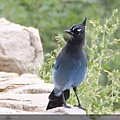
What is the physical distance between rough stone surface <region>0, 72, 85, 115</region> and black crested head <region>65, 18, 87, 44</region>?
0.61 metres

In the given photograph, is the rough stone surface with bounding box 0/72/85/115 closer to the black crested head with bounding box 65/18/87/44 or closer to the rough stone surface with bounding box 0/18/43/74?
the black crested head with bounding box 65/18/87/44

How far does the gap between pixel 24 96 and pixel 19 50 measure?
2.10m

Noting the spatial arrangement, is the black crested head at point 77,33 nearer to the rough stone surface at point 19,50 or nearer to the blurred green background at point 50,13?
the rough stone surface at point 19,50

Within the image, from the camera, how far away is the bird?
470 cm

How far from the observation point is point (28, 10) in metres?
10.2

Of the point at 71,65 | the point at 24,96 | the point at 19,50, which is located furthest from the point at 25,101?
the point at 19,50

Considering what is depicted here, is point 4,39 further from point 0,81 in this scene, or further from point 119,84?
point 119,84

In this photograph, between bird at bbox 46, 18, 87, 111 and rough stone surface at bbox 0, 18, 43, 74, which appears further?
rough stone surface at bbox 0, 18, 43, 74

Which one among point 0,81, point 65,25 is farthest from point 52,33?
point 0,81

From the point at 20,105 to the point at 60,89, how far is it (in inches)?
15.0

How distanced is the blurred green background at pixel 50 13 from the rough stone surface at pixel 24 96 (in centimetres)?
402

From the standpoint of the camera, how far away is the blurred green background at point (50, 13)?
982 centimetres

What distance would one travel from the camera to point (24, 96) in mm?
4988

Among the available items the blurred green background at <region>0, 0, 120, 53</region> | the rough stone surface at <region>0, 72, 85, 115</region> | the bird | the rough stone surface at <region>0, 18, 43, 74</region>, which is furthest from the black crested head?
the blurred green background at <region>0, 0, 120, 53</region>
